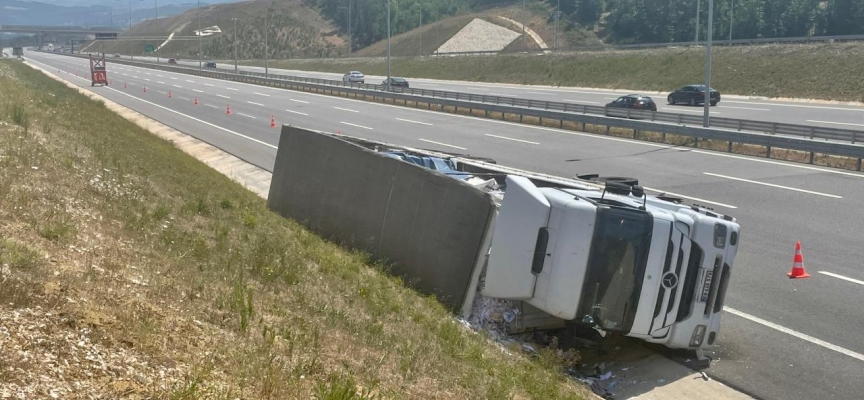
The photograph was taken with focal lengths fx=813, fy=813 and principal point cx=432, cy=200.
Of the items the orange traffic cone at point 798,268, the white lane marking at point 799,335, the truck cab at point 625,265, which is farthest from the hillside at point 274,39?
the truck cab at point 625,265

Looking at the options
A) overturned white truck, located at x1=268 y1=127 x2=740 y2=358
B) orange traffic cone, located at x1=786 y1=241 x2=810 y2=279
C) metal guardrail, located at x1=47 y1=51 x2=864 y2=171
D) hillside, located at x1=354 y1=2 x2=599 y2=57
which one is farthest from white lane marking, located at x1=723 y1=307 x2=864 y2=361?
hillside, located at x1=354 y1=2 x2=599 y2=57

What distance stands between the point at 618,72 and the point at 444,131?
1495 inches

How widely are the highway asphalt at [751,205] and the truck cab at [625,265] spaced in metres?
0.93

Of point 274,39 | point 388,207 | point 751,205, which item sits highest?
point 274,39

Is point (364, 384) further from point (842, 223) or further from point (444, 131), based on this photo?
point (444, 131)

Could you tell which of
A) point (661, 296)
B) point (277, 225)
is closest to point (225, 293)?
point (661, 296)

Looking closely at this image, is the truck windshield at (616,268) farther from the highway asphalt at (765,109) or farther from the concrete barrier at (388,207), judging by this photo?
the highway asphalt at (765,109)

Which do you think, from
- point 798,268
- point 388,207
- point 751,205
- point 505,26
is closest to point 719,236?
point 798,268

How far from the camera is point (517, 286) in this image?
9961 millimetres

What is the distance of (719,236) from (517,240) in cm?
239

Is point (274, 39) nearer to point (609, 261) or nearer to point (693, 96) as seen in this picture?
point (693, 96)

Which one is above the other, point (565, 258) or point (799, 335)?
point (565, 258)

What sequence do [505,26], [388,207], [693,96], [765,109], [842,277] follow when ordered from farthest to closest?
[505,26] → [693,96] → [765,109] → [388,207] → [842,277]

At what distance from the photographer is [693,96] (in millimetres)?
47188
